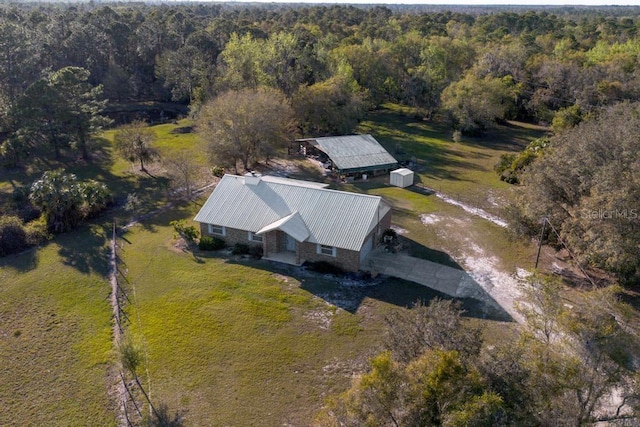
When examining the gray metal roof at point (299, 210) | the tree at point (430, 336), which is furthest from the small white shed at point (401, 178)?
the tree at point (430, 336)

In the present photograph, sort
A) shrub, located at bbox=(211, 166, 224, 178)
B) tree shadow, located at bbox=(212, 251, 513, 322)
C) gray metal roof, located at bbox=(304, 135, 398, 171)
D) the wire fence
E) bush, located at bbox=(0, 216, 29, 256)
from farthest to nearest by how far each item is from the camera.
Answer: gray metal roof, located at bbox=(304, 135, 398, 171), shrub, located at bbox=(211, 166, 224, 178), bush, located at bbox=(0, 216, 29, 256), tree shadow, located at bbox=(212, 251, 513, 322), the wire fence

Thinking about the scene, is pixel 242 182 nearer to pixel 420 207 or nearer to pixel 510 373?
pixel 420 207

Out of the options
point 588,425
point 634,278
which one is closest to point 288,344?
point 588,425

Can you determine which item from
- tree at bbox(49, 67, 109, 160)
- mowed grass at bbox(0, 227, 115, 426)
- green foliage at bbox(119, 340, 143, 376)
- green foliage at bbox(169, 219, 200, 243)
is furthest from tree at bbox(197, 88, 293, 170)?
green foliage at bbox(119, 340, 143, 376)

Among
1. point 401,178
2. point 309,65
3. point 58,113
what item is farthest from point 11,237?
point 309,65

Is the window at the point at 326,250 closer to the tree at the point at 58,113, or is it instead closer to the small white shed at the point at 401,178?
the small white shed at the point at 401,178

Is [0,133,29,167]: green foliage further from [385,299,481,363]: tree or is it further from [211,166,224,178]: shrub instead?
[385,299,481,363]: tree
